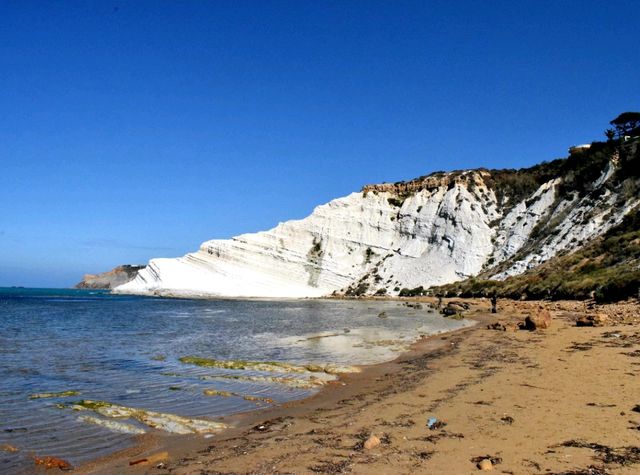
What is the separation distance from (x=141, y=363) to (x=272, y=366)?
3459mm

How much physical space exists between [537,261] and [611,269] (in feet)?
52.7

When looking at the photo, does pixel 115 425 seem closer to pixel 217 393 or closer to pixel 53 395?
pixel 217 393

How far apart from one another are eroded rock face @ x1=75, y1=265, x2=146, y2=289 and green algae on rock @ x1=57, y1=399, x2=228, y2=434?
13790 centimetres

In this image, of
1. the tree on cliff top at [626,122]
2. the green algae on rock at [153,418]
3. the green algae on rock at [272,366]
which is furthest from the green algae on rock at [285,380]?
the tree on cliff top at [626,122]

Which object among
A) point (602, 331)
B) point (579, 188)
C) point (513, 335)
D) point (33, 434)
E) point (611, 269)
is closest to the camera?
point (33, 434)

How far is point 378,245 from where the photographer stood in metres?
60.5

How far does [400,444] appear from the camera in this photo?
535 centimetres

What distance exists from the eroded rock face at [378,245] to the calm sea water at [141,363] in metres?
30.4

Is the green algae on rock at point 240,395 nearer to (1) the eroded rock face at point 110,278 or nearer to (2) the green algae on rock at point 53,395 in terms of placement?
(2) the green algae on rock at point 53,395

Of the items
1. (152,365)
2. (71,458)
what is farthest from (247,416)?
(152,365)

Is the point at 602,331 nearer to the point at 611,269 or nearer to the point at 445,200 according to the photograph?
the point at 611,269

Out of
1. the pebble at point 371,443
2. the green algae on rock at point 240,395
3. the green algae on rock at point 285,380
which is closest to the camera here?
the pebble at point 371,443

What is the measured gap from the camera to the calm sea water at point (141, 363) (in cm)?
665

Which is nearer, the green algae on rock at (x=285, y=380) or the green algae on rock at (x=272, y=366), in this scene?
the green algae on rock at (x=285, y=380)
